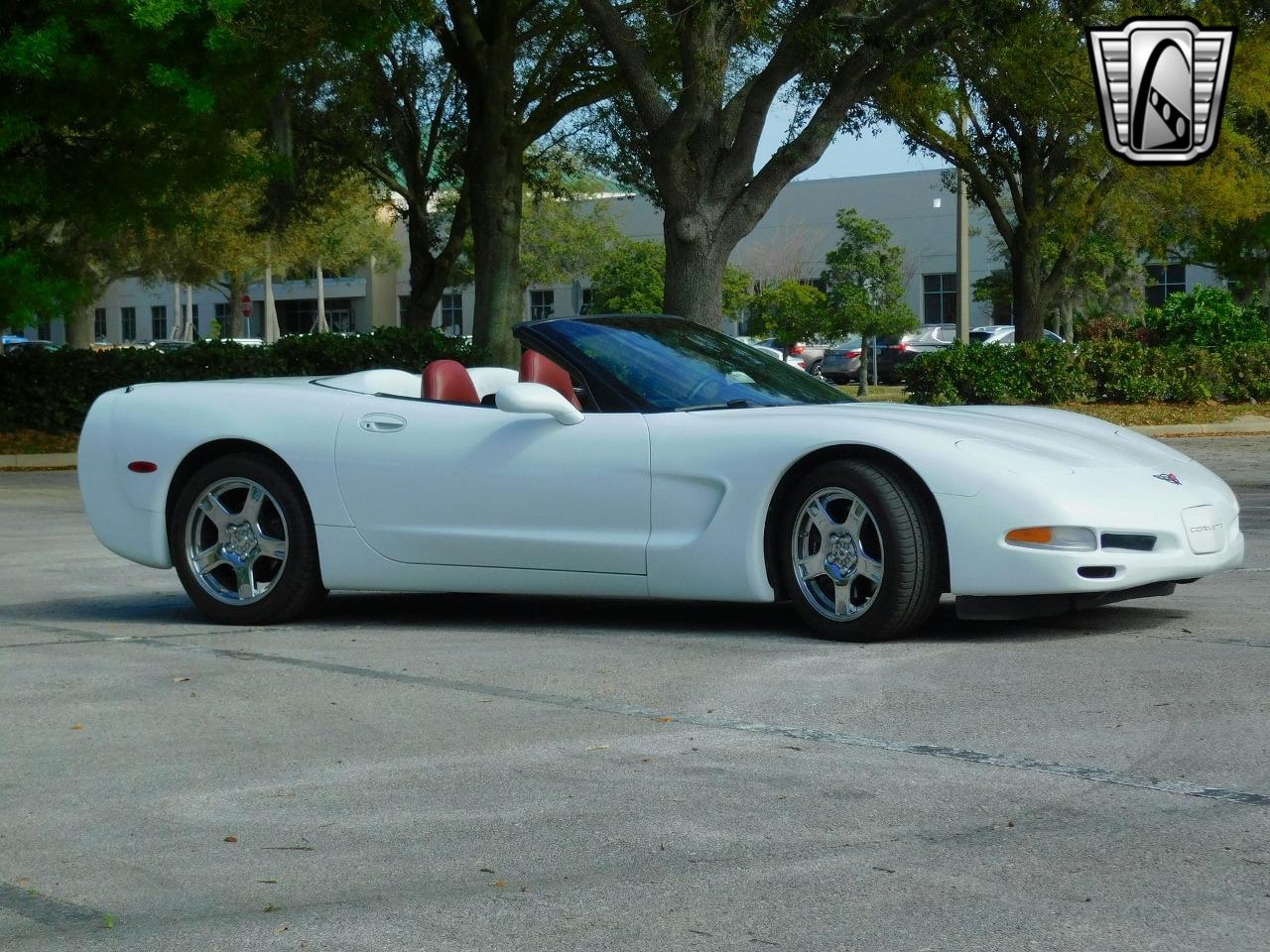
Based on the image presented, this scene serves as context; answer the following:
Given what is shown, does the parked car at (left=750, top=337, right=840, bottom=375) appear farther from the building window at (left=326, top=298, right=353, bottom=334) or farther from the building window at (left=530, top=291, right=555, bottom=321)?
the building window at (left=326, top=298, right=353, bottom=334)

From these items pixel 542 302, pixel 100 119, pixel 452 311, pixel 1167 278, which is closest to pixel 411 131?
pixel 100 119

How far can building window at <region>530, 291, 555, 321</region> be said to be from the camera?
73.7m

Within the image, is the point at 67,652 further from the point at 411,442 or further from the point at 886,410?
the point at 886,410

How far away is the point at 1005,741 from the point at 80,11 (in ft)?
Result: 54.0

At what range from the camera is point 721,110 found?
18531 millimetres

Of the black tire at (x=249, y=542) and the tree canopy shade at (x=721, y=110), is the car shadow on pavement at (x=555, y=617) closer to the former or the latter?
the black tire at (x=249, y=542)

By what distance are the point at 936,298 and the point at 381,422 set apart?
57.8 m

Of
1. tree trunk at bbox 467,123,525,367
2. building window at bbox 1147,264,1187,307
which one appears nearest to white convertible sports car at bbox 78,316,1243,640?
tree trunk at bbox 467,123,525,367

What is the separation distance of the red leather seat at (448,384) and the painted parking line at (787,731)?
1392mm

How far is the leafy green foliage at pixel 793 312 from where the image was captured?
4347 cm

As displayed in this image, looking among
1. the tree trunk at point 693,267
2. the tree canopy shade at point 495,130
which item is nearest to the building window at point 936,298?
the tree canopy shade at point 495,130

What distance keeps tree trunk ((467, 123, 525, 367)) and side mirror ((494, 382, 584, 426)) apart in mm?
16586

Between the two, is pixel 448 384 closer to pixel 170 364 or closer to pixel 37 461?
pixel 37 461

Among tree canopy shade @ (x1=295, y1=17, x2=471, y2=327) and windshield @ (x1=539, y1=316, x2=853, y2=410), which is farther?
tree canopy shade @ (x1=295, y1=17, x2=471, y2=327)
